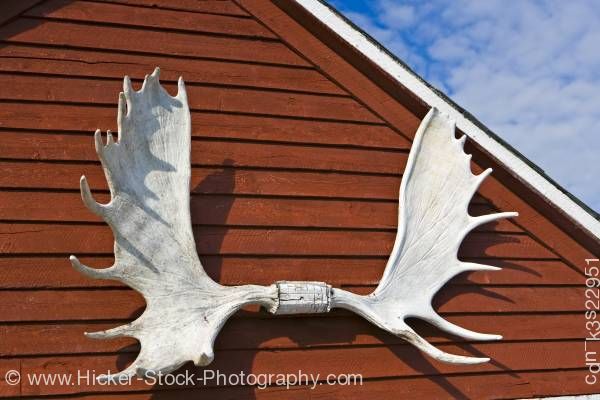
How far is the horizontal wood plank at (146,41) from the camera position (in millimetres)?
4082

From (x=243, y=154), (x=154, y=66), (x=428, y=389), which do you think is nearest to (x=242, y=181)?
(x=243, y=154)

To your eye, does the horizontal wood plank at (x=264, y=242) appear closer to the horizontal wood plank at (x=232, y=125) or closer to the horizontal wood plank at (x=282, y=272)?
the horizontal wood plank at (x=282, y=272)

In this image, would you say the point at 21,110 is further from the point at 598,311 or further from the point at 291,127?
the point at 598,311

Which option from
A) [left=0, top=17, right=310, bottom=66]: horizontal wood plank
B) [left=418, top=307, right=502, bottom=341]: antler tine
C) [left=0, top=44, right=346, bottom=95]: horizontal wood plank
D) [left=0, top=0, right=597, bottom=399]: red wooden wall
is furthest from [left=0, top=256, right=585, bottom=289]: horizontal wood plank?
[left=0, top=17, right=310, bottom=66]: horizontal wood plank

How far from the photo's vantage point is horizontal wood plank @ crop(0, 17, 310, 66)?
4082 mm

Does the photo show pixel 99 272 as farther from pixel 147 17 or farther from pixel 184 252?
pixel 147 17

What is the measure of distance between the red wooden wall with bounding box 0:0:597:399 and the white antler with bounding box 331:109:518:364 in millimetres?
143

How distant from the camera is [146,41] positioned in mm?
4273

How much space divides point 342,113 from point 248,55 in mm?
716

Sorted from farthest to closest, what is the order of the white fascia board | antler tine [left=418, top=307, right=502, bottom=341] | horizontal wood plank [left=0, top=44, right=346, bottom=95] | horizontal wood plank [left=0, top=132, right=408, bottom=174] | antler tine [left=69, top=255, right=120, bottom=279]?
1. the white fascia board
2. antler tine [left=418, top=307, right=502, bottom=341]
3. horizontal wood plank [left=0, top=44, right=346, bottom=95]
4. horizontal wood plank [left=0, top=132, right=408, bottom=174]
5. antler tine [left=69, top=255, right=120, bottom=279]

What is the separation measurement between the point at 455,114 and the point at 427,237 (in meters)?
0.87

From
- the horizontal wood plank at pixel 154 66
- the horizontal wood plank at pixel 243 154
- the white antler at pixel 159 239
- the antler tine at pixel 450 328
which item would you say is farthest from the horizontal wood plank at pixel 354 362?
the horizontal wood plank at pixel 154 66

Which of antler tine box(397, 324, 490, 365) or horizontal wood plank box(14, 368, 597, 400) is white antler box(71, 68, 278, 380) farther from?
antler tine box(397, 324, 490, 365)

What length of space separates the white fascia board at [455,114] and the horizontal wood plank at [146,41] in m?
0.33
